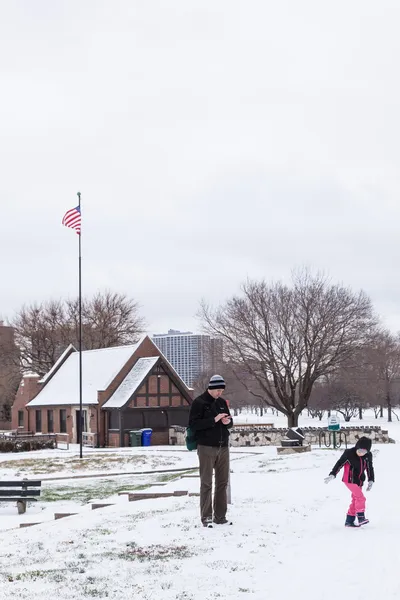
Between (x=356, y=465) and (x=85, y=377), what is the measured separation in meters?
40.4

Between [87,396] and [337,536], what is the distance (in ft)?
126

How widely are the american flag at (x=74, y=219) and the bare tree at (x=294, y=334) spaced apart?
584 inches

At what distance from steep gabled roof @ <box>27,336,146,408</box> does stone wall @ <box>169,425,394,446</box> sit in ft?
21.7

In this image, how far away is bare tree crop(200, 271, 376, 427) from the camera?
46.1m

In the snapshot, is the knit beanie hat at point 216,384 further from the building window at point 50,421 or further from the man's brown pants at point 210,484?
the building window at point 50,421

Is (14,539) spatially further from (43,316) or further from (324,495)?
(43,316)

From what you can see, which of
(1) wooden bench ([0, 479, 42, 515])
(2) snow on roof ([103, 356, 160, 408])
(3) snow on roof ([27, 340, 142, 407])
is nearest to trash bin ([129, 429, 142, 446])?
(2) snow on roof ([103, 356, 160, 408])

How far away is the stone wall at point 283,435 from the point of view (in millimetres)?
37438

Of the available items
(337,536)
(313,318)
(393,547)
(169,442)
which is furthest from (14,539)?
(313,318)

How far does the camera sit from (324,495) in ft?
47.8

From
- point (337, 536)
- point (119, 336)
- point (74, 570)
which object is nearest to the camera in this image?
point (74, 570)

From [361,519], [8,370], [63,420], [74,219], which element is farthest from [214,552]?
[8,370]

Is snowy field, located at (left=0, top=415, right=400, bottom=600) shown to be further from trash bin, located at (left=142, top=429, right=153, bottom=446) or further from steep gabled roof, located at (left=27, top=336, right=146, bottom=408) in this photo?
steep gabled roof, located at (left=27, top=336, right=146, bottom=408)

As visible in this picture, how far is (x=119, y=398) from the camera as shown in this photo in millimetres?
45125
